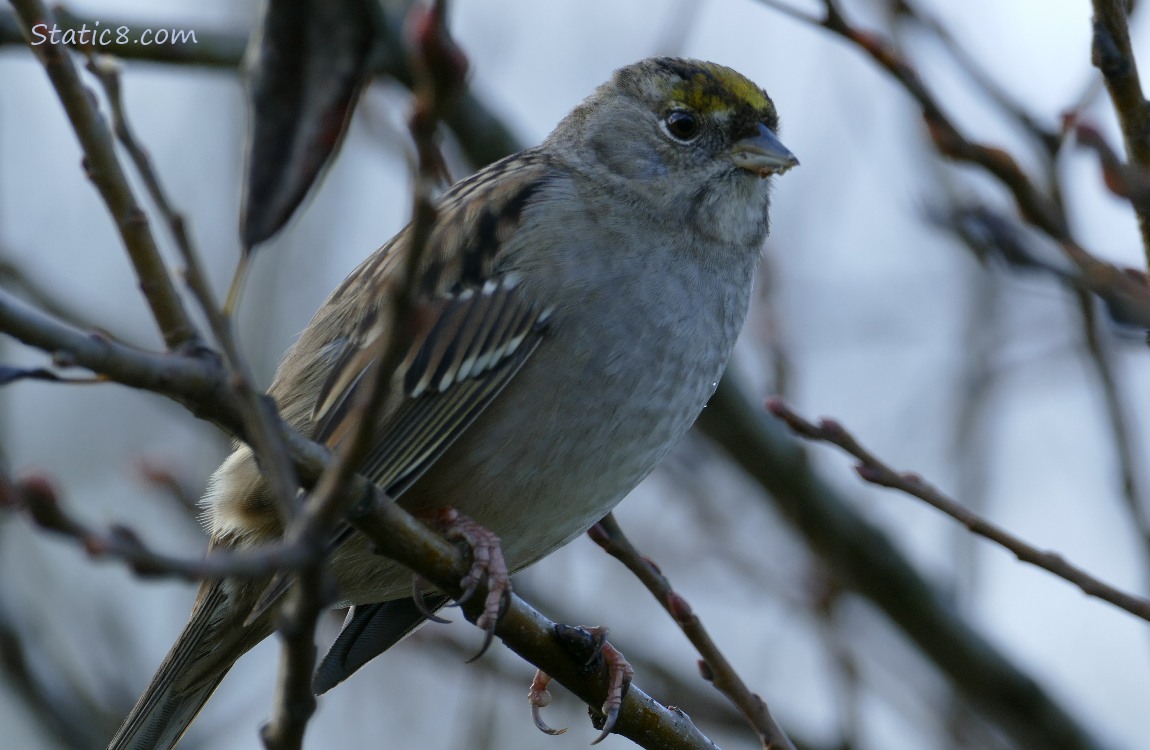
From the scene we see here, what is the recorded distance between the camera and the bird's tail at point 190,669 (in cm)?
361

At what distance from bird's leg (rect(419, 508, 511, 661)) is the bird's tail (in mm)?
631

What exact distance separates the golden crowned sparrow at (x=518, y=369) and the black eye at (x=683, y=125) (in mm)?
126

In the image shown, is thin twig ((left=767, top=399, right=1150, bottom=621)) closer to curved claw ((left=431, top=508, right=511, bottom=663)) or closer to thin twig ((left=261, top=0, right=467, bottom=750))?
curved claw ((left=431, top=508, right=511, bottom=663))

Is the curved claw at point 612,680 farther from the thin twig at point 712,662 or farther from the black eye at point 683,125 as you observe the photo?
the black eye at point 683,125

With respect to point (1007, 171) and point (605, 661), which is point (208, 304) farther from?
point (605, 661)

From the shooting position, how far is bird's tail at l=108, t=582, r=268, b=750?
11.8ft

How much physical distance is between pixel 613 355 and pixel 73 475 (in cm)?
807

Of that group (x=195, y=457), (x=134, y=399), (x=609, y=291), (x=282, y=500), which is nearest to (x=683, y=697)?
(x=609, y=291)

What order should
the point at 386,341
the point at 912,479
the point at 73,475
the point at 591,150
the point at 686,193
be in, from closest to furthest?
the point at 386,341, the point at 912,479, the point at 686,193, the point at 591,150, the point at 73,475

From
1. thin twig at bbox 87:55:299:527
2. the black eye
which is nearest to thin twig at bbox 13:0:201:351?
thin twig at bbox 87:55:299:527

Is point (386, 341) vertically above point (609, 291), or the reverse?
point (386, 341)

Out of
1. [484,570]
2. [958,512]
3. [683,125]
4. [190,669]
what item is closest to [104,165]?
[484,570]

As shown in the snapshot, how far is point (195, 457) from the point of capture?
8.14 m

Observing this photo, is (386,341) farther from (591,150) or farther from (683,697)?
(683,697)
